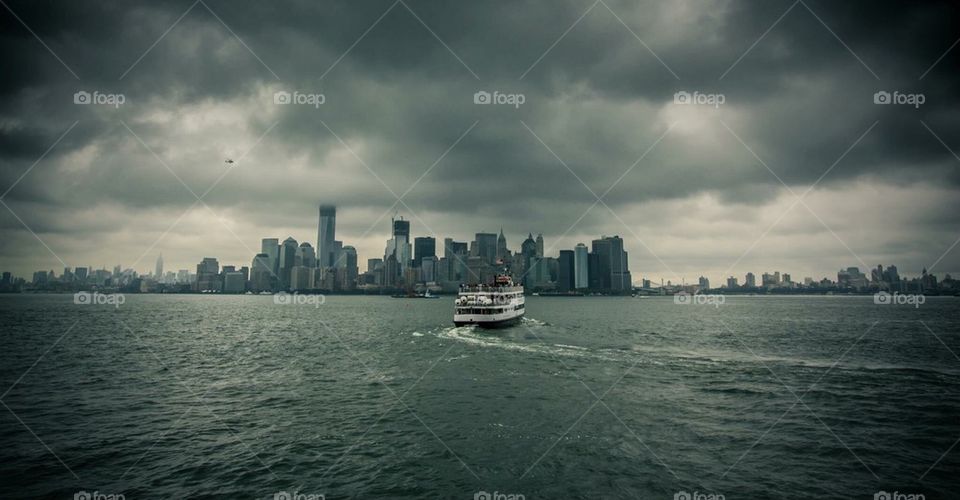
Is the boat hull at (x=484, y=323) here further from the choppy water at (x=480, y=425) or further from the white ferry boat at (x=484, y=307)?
the choppy water at (x=480, y=425)

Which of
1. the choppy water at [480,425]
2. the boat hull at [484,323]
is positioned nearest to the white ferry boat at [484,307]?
the boat hull at [484,323]

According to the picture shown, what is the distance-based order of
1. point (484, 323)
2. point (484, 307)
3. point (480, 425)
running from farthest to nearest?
point (484, 323)
point (484, 307)
point (480, 425)

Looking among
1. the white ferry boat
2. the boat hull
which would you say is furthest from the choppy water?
the white ferry boat

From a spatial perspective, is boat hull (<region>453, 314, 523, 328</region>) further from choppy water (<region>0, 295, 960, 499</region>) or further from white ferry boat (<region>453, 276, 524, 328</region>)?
choppy water (<region>0, 295, 960, 499</region>)

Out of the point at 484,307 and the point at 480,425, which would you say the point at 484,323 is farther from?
the point at 480,425

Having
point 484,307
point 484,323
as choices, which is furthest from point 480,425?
point 484,323

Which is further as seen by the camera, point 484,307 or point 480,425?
point 484,307
